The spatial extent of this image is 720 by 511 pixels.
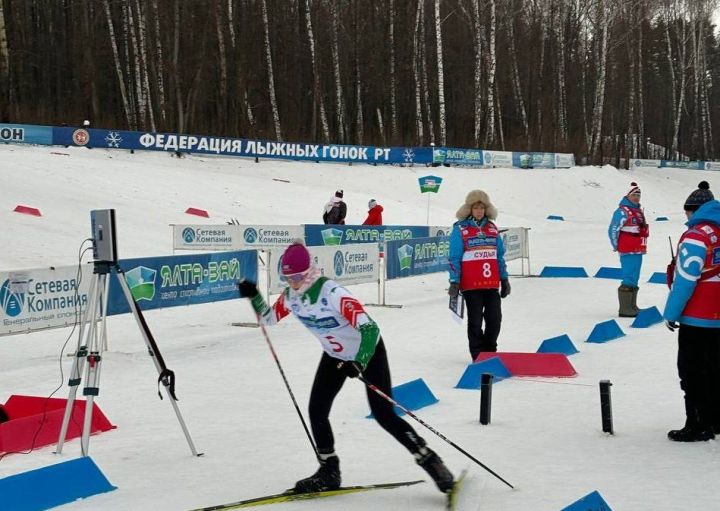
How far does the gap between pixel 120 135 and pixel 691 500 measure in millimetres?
32827

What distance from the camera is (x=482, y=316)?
10.2 metres

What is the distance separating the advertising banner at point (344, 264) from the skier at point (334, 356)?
9027 mm

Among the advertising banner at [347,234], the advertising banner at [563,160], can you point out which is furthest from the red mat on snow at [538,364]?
the advertising banner at [563,160]

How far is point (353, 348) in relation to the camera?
18.7 feet

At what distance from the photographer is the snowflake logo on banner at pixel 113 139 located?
3575cm

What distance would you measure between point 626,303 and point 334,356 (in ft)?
30.5

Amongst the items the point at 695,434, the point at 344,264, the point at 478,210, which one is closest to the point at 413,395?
the point at 478,210

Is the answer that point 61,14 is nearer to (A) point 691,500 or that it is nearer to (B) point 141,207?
(B) point 141,207

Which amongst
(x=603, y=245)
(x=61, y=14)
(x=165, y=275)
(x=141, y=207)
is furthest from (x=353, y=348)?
(x=61, y=14)

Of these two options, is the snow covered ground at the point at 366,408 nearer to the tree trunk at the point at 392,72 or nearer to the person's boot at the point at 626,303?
the person's boot at the point at 626,303

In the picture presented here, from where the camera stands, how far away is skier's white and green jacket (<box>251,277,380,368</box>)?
18.0 feet

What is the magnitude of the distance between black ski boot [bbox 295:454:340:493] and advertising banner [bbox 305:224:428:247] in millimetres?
17100

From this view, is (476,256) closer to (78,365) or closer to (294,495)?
(78,365)

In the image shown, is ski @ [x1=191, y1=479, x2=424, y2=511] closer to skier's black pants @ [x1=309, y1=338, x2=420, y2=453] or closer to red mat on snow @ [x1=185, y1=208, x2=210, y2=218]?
skier's black pants @ [x1=309, y1=338, x2=420, y2=453]
